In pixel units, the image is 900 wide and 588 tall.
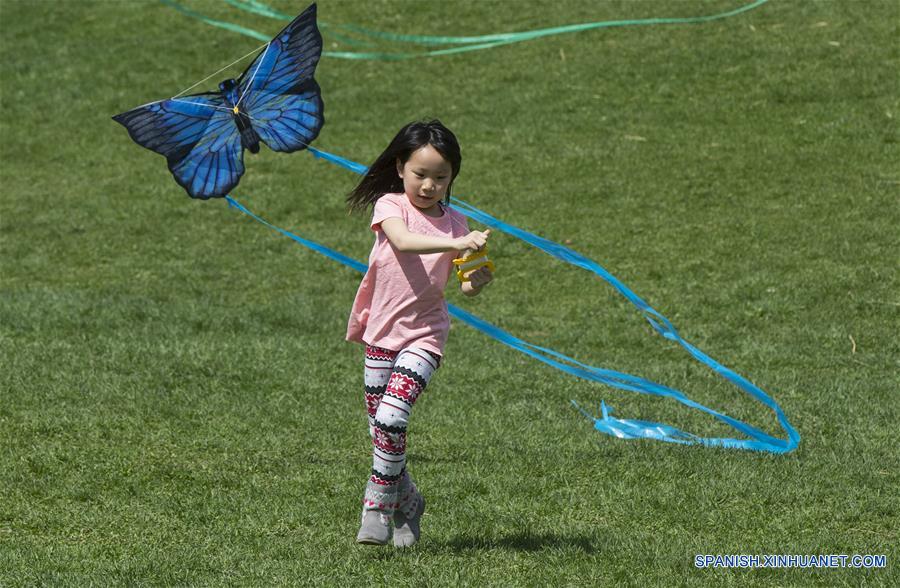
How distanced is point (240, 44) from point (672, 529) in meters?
14.0

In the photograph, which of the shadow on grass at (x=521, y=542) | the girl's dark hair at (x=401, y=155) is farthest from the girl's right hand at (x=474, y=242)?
the shadow on grass at (x=521, y=542)

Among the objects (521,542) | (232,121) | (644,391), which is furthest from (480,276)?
(644,391)

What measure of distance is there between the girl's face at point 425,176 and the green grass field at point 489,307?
5.05 ft

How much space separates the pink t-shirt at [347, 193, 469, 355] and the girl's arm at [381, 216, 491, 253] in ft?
0.26

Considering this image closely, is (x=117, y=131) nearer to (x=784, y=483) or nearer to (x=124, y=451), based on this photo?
(x=124, y=451)

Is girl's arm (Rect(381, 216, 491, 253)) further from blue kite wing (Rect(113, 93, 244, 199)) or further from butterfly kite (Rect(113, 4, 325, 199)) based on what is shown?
blue kite wing (Rect(113, 93, 244, 199))

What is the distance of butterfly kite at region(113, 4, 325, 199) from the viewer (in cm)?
566

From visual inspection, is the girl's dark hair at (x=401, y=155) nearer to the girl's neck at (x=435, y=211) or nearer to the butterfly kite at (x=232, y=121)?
the girl's neck at (x=435, y=211)

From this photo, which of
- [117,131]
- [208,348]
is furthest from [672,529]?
[117,131]

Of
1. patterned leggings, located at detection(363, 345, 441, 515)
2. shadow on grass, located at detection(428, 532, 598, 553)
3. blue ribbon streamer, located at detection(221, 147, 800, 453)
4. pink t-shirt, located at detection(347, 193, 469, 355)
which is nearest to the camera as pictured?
patterned leggings, located at detection(363, 345, 441, 515)

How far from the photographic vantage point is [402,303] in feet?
16.5

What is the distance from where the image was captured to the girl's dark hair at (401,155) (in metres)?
5.02

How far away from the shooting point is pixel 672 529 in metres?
5.65

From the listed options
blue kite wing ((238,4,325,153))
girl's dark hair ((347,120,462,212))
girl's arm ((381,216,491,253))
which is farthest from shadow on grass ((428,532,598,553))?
blue kite wing ((238,4,325,153))
